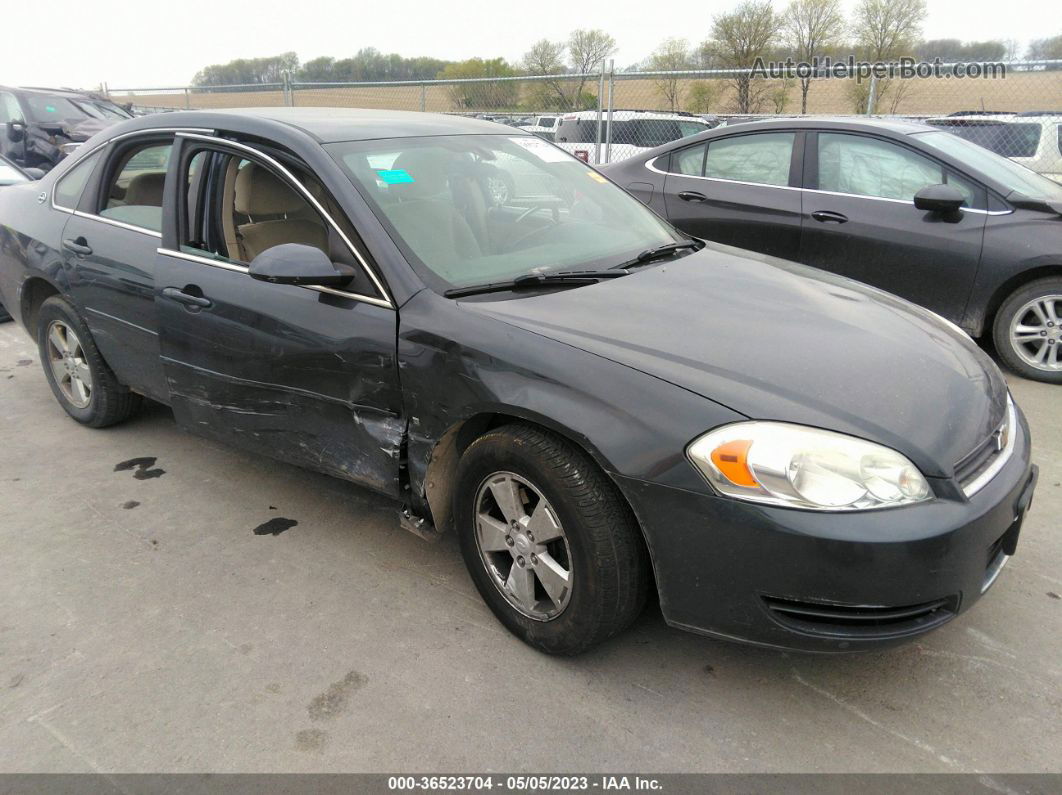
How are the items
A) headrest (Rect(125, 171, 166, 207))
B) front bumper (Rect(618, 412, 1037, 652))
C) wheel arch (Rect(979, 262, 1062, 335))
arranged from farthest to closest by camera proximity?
wheel arch (Rect(979, 262, 1062, 335)) < headrest (Rect(125, 171, 166, 207)) < front bumper (Rect(618, 412, 1037, 652))

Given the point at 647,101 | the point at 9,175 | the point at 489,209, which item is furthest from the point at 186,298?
the point at 647,101

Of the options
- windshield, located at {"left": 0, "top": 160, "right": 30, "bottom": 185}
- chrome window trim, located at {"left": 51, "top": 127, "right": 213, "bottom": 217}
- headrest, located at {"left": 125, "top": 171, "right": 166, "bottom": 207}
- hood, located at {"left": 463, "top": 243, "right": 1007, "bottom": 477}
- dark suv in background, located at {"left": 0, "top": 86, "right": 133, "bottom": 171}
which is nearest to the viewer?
hood, located at {"left": 463, "top": 243, "right": 1007, "bottom": 477}

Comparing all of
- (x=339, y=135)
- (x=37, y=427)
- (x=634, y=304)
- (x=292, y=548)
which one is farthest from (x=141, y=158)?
(x=634, y=304)

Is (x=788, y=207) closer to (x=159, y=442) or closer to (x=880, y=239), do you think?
(x=880, y=239)

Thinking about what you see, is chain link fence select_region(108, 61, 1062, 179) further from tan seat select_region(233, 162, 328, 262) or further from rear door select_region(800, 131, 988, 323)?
tan seat select_region(233, 162, 328, 262)

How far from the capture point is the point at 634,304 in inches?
105

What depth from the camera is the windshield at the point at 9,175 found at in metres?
7.81

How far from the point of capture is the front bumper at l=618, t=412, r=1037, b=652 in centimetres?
203

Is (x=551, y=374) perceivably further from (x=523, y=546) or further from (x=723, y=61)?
(x=723, y=61)

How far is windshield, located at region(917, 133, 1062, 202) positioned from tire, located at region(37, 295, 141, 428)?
5.16 metres

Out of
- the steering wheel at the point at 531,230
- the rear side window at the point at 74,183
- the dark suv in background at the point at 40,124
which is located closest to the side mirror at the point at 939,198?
the steering wheel at the point at 531,230

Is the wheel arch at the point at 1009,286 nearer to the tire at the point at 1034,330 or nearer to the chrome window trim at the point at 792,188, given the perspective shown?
the tire at the point at 1034,330

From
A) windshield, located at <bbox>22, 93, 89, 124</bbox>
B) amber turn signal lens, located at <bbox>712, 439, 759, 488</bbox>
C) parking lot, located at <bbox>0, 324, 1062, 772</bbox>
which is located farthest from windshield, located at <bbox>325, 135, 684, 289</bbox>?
windshield, located at <bbox>22, 93, 89, 124</bbox>

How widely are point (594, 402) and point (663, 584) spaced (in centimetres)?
54
